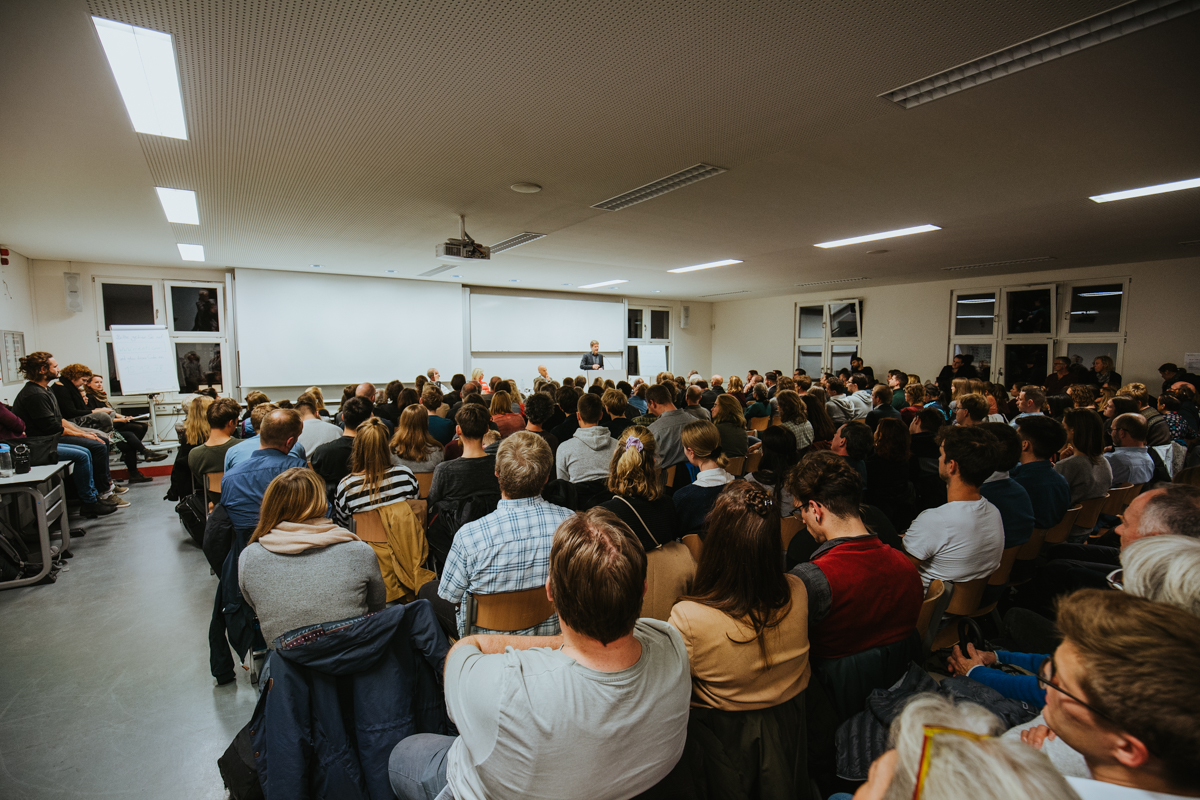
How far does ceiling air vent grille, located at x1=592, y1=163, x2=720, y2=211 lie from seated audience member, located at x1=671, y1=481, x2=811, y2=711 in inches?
125

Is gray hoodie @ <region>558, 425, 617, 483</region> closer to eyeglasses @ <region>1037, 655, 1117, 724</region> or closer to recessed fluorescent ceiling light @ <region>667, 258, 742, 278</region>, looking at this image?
eyeglasses @ <region>1037, 655, 1117, 724</region>

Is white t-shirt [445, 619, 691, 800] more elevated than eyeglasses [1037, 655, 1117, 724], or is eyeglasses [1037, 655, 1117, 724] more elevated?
eyeglasses [1037, 655, 1117, 724]

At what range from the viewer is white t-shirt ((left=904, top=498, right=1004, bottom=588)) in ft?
7.11

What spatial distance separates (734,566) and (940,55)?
2498mm

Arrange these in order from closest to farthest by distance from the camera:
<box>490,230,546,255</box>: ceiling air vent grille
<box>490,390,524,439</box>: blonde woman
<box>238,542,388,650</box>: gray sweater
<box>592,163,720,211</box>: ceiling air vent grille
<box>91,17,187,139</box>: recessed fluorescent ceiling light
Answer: <box>238,542,388,650</box>: gray sweater → <box>91,17,187,139</box>: recessed fluorescent ceiling light → <box>592,163,720,211</box>: ceiling air vent grille → <box>490,390,524,439</box>: blonde woman → <box>490,230,546,255</box>: ceiling air vent grille

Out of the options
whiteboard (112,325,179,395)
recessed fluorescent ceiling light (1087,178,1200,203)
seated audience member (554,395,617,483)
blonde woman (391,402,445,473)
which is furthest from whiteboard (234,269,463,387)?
recessed fluorescent ceiling light (1087,178,1200,203)

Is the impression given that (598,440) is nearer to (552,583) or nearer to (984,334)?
(552,583)

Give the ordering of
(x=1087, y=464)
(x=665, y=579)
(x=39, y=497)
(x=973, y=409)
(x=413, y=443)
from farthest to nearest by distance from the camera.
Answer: (x=973, y=409)
(x=39, y=497)
(x=413, y=443)
(x=1087, y=464)
(x=665, y=579)

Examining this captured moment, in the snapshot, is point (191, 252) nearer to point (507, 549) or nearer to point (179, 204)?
point (179, 204)

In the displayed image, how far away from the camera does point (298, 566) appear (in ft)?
5.73

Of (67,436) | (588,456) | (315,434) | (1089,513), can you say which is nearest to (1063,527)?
(1089,513)

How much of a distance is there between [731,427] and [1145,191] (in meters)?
3.97

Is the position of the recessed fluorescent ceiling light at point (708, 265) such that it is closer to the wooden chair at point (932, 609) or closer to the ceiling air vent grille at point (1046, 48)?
the ceiling air vent grille at point (1046, 48)

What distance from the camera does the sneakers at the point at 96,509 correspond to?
543 centimetres
